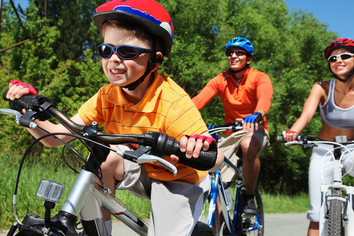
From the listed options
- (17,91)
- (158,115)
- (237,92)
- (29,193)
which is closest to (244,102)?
(237,92)

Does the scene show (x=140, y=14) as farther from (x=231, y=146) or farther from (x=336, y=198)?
(x=231, y=146)

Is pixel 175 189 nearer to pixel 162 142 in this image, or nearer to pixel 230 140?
pixel 162 142

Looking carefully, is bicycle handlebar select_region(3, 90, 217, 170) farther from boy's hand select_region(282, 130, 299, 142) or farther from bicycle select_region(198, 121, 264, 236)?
boy's hand select_region(282, 130, 299, 142)

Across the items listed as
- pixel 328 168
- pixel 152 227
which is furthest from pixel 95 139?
pixel 328 168

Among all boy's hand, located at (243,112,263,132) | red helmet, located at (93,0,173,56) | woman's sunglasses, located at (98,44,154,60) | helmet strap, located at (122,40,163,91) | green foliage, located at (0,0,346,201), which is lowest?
boy's hand, located at (243,112,263,132)

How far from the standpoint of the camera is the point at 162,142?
4.89ft

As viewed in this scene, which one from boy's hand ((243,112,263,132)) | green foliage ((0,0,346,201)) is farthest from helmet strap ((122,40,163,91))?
green foliage ((0,0,346,201))

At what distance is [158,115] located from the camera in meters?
2.10

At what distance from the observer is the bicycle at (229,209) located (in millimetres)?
3543

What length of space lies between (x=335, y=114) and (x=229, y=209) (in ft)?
4.54

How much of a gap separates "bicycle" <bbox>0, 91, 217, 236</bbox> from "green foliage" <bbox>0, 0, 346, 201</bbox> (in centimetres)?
951

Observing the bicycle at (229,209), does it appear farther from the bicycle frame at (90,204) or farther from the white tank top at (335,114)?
the bicycle frame at (90,204)

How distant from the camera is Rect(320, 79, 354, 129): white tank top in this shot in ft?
12.0

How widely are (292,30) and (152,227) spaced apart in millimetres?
23451
